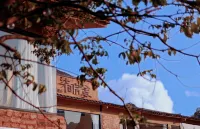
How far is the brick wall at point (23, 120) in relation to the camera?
980 cm

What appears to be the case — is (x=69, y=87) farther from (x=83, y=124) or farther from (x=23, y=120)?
(x=23, y=120)

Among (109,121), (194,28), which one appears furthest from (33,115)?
(109,121)

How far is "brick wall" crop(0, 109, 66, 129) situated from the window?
7672mm

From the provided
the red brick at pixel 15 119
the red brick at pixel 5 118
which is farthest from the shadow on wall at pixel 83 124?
the red brick at pixel 5 118

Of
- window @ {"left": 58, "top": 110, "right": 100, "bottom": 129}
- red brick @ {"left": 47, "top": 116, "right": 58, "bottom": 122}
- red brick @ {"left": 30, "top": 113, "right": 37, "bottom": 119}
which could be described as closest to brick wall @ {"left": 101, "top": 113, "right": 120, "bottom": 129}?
window @ {"left": 58, "top": 110, "right": 100, "bottom": 129}

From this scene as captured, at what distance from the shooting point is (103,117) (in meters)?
19.8

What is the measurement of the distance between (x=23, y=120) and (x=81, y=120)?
9.10 m

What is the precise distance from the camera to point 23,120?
10102 millimetres

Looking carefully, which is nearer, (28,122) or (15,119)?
(15,119)

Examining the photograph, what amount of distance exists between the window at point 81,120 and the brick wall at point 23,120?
767cm

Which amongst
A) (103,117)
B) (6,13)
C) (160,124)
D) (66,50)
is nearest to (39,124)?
(66,50)

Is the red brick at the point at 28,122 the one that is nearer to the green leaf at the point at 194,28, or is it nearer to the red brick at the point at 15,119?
the red brick at the point at 15,119

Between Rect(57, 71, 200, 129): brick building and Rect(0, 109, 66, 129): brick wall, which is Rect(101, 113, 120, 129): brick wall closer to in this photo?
Rect(57, 71, 200, 129): brick building

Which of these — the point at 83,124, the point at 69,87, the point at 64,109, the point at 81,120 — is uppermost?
the point at 69,87
